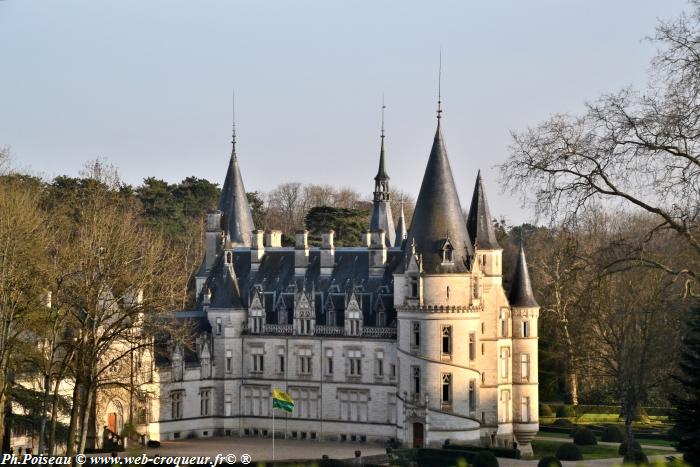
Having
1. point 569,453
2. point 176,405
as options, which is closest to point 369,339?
point 176,405

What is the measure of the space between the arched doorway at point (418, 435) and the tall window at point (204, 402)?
438 inches

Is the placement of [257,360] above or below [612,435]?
above

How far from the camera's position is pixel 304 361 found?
6081 centimetres

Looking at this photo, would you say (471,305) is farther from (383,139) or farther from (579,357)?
(383,139)

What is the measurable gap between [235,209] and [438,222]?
597 inches

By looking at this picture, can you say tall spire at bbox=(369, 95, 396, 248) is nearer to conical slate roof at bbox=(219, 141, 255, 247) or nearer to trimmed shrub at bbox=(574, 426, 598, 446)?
conical slate roof at bbox=(219, 141, 255, 247)

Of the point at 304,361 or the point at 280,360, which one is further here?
the point at 280,360

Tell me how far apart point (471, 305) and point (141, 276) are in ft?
55.5

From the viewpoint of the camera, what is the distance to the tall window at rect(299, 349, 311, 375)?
60.6m

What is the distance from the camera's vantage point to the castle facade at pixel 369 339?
179 ft

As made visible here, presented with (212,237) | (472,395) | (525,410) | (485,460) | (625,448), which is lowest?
(485,460)

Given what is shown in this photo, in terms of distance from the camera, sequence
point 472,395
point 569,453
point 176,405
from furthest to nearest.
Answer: point 176,405, point 472,395, point 569,453

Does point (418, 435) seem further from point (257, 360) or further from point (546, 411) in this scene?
point (546, 411)

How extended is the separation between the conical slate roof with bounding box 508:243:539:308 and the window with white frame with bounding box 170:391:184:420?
15.2m
